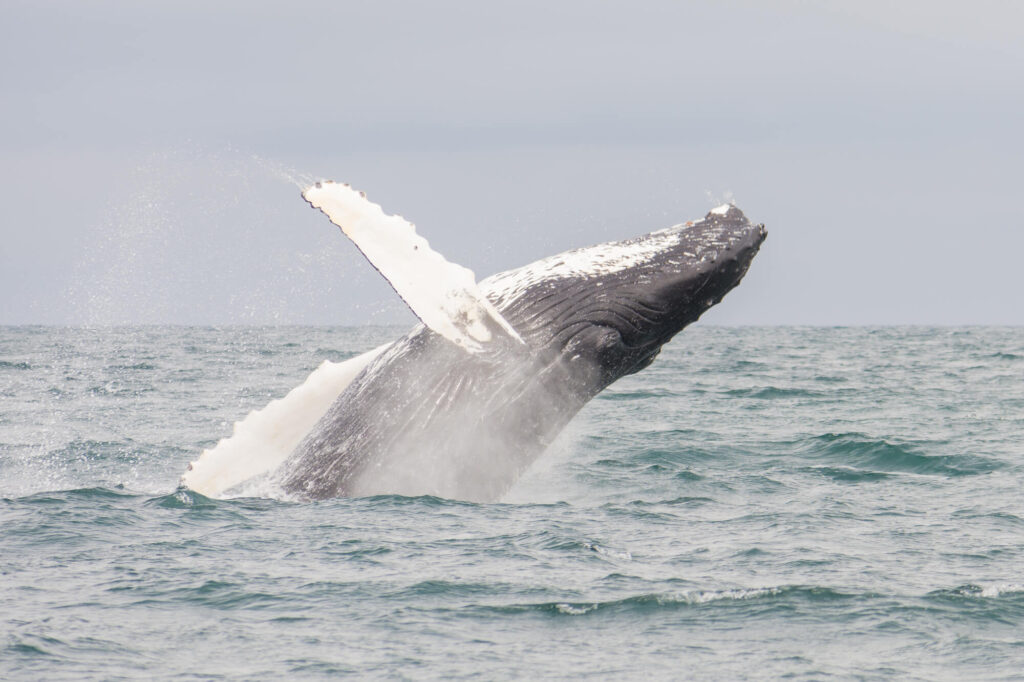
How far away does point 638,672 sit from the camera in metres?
5.35

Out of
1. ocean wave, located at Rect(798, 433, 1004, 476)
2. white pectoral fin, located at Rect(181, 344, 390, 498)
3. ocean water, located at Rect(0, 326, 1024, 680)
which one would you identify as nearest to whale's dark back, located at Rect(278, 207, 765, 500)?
ocean water, located at Rect(0, 326, 1024, 680)

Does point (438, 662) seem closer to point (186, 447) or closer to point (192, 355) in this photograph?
point (186, 447)

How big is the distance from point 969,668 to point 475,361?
145 inches

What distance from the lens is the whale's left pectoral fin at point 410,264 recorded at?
24.6ft

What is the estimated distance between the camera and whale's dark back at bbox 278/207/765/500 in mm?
8180

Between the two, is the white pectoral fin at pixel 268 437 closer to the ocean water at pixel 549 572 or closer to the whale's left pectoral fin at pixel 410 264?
the ocean water at pixel 549 572

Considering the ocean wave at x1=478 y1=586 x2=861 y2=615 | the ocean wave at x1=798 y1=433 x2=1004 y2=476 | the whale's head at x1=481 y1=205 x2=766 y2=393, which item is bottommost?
the ocean wave at x1=478 y1=586 x2=861 y2=615

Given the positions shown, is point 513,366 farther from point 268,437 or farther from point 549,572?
point 268,437

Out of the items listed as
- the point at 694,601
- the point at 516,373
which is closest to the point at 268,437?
the point at 516,373

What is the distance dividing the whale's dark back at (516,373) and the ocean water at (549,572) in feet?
0.88

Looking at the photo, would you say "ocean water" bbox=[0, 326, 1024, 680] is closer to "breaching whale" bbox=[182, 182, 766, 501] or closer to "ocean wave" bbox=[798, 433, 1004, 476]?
"ocean wave" bbox=[798, 433, 1004, 476]

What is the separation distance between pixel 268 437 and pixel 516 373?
1.95 meters

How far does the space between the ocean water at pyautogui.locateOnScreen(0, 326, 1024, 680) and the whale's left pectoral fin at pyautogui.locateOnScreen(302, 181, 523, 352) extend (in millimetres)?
1327

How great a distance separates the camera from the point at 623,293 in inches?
328
